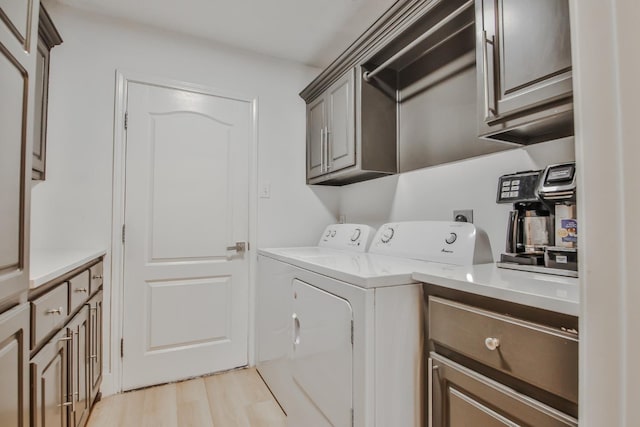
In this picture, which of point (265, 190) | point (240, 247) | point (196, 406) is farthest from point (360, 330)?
Answer: point (265, 190)

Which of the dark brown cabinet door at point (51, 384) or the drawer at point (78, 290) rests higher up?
the drawer at point (78, 290)

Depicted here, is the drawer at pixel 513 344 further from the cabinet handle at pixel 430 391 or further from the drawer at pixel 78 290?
the drawer at pixel 78 290

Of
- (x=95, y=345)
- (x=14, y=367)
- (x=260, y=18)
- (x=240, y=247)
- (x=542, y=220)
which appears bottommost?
(x=95, y=345)

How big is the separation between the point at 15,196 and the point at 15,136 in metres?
0.16

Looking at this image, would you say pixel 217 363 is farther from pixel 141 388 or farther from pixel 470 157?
pixel 470 157

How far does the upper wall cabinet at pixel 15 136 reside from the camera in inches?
30.9

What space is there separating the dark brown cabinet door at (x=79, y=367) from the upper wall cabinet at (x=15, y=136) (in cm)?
59

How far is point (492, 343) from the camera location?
852 millimetres

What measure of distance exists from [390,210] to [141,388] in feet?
6.56

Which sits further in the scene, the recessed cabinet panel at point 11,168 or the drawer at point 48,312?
the drawer at point 48,312

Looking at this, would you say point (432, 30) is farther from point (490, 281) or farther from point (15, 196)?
point (15, 196)

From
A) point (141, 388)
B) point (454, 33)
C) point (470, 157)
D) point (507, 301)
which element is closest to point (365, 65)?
point (454, 33)

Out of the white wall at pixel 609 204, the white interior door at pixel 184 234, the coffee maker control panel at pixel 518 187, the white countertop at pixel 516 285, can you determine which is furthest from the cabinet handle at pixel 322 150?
the white wall at pixel 609 204

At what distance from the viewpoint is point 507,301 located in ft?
2.72
